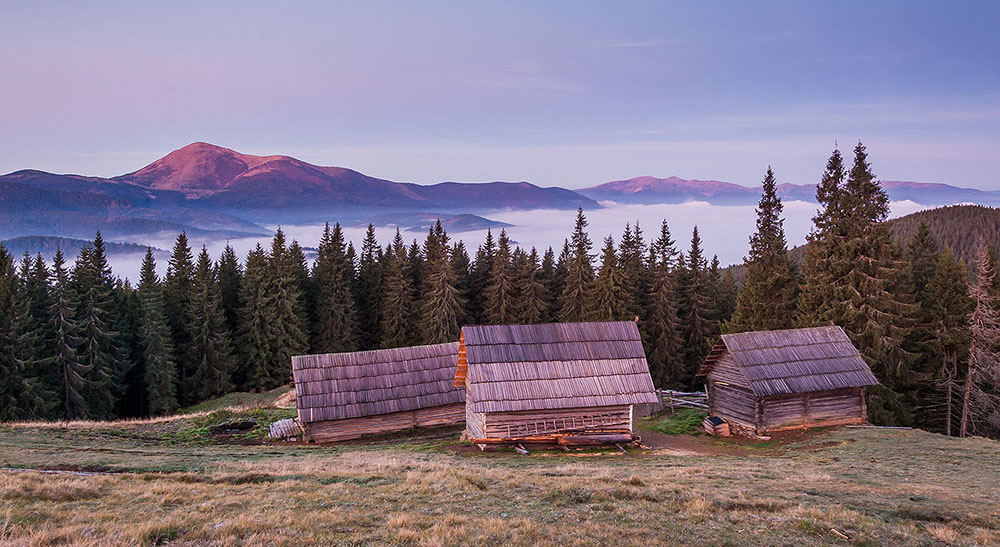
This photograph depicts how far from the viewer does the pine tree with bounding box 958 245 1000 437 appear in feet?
99.4

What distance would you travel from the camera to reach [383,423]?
30422 millimetres

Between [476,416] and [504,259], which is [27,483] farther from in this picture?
[504,259]

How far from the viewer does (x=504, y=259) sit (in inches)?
2239

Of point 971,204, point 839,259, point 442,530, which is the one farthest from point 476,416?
point 971,204

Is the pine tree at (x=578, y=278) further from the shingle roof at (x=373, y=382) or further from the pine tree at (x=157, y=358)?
the pine tree at (x=157, y=358)

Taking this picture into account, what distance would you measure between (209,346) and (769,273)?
50412mm

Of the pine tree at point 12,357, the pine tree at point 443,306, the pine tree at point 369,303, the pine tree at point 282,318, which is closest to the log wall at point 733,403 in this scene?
the pine tree at point 443,306

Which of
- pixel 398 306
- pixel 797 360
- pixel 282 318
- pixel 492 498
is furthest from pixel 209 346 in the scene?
pixel 797 360

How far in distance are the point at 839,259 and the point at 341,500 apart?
111ft

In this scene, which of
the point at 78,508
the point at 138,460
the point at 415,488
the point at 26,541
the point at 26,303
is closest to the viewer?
the point at 26,541

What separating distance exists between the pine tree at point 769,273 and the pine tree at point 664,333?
27.1 ft

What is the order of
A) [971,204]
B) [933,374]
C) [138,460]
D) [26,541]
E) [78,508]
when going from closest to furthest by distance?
[26,541], [78,508], [138,460], [933,374], [971,204]

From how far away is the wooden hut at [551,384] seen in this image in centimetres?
2441

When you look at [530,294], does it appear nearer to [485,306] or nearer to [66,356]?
[485,306]
